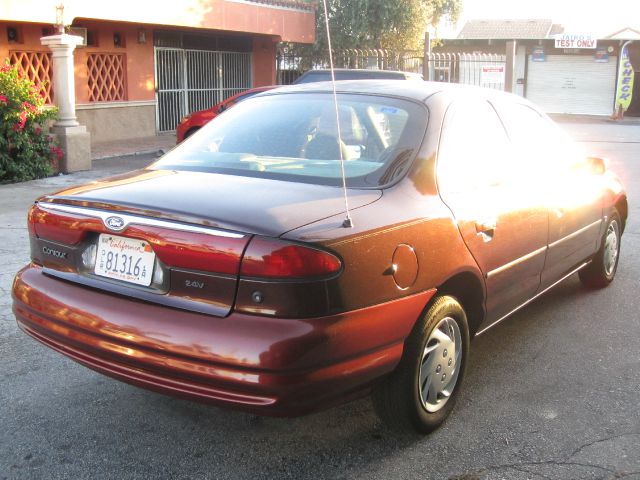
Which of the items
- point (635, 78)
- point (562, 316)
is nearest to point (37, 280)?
point (562, 316)

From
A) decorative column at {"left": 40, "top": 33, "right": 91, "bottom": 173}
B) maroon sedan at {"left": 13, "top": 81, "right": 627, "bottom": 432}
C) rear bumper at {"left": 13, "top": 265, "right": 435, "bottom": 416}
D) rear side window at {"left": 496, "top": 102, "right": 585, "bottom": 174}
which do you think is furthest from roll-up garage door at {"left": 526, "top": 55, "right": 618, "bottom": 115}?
rear bumper at {"left": 13, "top": 265, "right": 435, "bottom": 416}

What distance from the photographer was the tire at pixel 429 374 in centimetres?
320

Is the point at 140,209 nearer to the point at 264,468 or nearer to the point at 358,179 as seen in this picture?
the point at 358,179

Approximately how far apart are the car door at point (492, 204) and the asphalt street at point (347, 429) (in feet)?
1.55

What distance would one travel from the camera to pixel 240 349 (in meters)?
2.70

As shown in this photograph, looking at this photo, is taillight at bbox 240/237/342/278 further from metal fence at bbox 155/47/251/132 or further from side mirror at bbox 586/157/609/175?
metal fence at bbox 155/47/251/132

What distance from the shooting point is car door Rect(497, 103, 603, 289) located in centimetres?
446

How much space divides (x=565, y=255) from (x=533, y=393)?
3.87ft

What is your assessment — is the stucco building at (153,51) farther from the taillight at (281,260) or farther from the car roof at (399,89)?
the taillight at (281,260)

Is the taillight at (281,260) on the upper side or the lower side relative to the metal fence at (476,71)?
lower

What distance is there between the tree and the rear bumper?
71.6ft

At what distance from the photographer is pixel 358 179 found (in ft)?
11.1

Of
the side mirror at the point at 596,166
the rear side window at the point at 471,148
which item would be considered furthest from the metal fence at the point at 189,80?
the rear side window at the point at 471,148

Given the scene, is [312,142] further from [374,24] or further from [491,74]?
[374,24]
